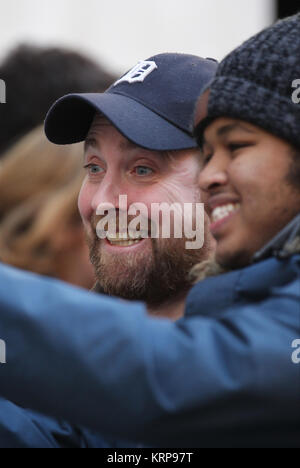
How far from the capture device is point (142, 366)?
1.43m

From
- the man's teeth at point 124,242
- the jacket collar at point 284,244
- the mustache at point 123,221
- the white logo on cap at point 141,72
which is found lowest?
the man's teeth at point 124,242

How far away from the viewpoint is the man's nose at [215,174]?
6.12ft

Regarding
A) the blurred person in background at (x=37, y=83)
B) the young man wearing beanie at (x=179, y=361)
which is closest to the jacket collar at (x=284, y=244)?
the young man wearing beanie at (x=179, y=361)

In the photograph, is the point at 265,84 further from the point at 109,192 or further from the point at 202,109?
the point at 109,192

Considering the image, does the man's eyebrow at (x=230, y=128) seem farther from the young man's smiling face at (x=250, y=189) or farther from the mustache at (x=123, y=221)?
the mustache at (x=123, y=221)

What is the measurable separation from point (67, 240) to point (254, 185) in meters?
1.21

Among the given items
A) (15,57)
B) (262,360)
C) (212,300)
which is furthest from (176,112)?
(15,57)

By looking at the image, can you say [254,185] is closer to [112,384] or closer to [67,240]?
[112,384]

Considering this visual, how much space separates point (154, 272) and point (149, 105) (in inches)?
18.7

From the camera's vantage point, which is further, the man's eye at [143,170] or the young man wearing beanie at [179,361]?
the man's eye at [143,170]

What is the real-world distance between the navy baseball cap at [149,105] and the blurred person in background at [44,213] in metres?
0.32

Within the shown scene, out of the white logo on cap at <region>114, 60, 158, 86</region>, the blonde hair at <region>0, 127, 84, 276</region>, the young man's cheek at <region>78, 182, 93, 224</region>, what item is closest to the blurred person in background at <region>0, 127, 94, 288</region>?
the blonde hair at <region>0, 127, 84, 276</region>

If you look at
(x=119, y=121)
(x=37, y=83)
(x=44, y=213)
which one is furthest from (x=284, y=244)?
(x=37, y=83)

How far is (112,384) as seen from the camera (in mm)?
1427
